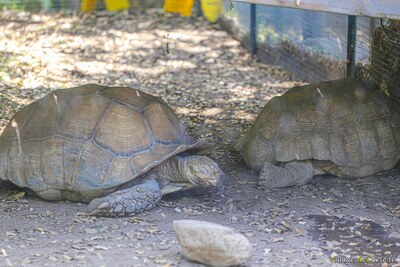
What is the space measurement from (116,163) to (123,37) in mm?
6601

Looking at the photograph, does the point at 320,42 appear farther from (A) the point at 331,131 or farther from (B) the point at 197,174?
(B) the point at 197,174

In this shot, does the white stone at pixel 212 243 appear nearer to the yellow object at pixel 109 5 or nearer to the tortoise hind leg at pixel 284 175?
the tortoise hind leg at pixel 284 175

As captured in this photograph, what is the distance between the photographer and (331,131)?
6141 mm

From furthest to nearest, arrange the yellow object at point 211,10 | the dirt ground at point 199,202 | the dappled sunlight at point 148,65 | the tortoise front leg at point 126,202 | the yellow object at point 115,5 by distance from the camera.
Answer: the yellow object at point 115,5 < the yellow object at point 211,10 < the dappled sunlight at point 148,65 < the tortoise front leg at point 126,202 < the dirt ground at point 199,202

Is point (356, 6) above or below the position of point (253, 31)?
above

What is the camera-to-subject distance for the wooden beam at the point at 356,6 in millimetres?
4754

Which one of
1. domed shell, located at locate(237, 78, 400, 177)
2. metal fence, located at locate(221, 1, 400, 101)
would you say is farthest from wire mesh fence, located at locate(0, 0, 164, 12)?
domed shell, located at locate(237, 78, 400, 177)

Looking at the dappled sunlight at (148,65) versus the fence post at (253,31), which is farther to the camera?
the fence post at (253,31)

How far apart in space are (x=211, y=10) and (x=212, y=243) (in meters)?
8.16

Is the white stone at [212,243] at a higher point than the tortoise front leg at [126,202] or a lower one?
higher

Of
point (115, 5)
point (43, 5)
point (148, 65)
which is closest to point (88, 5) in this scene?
point (115, 5)

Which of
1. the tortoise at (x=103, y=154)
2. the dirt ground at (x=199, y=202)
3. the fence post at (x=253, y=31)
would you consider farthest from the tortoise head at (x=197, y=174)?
the fence post at (x=253, y=31)

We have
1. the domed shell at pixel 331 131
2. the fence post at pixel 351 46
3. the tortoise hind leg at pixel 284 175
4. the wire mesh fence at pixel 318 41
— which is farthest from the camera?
the fence post at pixel 351 46

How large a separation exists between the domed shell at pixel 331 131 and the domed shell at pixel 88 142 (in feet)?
2.37
